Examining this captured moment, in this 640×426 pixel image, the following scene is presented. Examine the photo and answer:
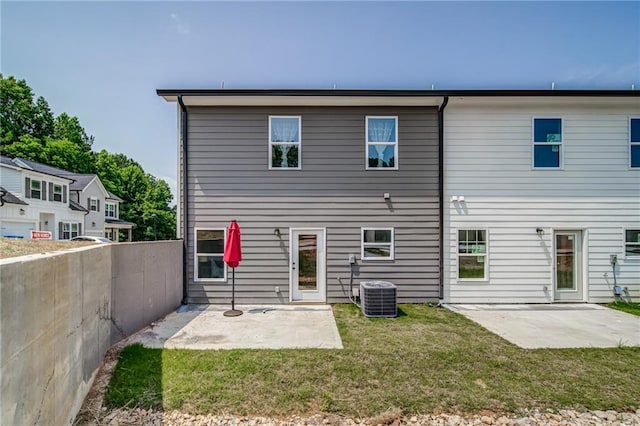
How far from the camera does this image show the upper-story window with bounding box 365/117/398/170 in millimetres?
7270

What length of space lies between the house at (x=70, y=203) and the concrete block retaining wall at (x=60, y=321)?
575 inches

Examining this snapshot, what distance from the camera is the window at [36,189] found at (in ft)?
52.0

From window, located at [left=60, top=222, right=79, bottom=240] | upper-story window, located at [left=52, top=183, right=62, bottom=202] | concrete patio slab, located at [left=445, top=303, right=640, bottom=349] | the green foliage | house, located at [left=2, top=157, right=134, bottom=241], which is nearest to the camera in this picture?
concrete patio slab, located at [left=445, top=303, right=640, bottom=349]

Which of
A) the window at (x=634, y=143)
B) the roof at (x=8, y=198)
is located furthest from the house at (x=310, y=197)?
the roof at (x=8, y=198)

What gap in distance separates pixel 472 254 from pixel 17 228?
66.2 ft

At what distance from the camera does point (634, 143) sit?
733cm

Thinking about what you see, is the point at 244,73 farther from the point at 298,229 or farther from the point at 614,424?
the point at 614,424

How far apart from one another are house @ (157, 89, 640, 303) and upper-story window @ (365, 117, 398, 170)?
1.4 inches

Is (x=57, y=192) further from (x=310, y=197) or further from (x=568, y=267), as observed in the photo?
(x=568, y=267)

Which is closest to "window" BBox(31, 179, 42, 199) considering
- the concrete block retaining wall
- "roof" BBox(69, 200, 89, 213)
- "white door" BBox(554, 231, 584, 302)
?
"roof" BBox(69, 200, 89, 213)

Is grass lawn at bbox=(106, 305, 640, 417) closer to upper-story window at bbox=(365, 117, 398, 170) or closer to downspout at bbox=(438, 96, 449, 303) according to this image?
downspout at bbox=(438, 96, 449, 303)

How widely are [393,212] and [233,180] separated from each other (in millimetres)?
3986

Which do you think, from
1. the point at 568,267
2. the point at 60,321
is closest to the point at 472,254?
the point at 568,267

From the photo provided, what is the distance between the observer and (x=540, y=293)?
23.8 ft
